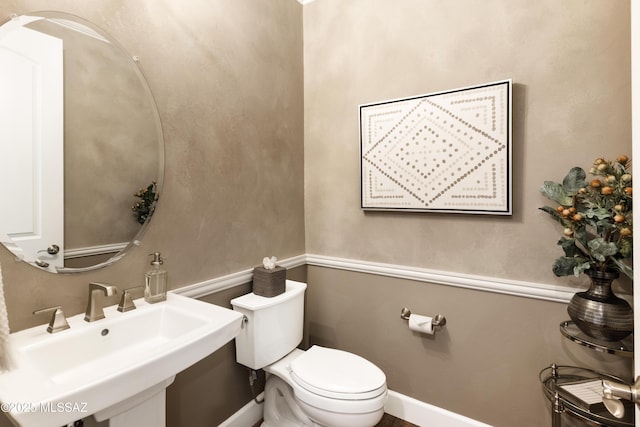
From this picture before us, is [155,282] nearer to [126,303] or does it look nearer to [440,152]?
[126,303]

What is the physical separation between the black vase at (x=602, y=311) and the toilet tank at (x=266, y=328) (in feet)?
4.13

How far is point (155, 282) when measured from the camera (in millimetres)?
1346

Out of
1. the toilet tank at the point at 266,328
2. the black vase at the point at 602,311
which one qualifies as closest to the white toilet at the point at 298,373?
the toilet tank at the point at 266,328

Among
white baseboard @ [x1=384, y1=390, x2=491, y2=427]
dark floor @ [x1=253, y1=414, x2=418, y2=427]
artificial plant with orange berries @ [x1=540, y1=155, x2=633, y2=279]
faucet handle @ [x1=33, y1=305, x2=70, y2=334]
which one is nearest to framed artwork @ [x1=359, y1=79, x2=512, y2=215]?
artificial plant with orange berries @ [x1=540, y1=155, x2=633, y2=279]

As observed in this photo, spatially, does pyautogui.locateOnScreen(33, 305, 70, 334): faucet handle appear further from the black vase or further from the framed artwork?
the black vase

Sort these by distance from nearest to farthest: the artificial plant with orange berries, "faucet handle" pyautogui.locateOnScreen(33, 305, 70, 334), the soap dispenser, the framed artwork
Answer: "faucet handle" pyautogui.locateOnScreen(33, 305, 70, 334) → the artificial plant with orange berries → the soap dispenser → the framed artwork

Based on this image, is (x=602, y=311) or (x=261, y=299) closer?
(x=602, y=311)

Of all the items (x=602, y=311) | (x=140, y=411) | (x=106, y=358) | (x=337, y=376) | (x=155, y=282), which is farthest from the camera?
(x=337, y=376)

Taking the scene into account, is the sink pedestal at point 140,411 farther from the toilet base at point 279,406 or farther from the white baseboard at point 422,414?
the white baseboard at point 422,414

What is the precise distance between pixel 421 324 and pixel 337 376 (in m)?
0.56

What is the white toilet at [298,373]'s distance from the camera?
4.58 ft

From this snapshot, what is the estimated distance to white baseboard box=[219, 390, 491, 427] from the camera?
173 cm

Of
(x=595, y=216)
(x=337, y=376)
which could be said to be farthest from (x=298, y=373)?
(x=595, y=216)

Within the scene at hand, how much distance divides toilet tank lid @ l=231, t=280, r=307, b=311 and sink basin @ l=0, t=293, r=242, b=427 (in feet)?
1.01
